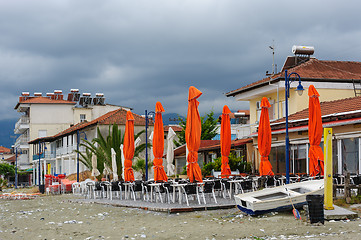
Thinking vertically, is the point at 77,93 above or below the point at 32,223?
above

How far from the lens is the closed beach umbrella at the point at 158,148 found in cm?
1873

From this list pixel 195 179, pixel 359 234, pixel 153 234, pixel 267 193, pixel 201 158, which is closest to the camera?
pixel 359 234

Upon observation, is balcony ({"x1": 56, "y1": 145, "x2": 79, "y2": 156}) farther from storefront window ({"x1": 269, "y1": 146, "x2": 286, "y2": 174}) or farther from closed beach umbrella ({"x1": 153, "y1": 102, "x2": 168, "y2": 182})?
closed beach umbrella ({"x1": 153, "y1": 102, "x2": 168, "y2": 182})

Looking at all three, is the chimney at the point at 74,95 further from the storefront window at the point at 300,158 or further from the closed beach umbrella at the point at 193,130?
the closed beach umbrella at the point at 193,130

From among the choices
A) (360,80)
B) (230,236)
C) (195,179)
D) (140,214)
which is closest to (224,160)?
(195,179)

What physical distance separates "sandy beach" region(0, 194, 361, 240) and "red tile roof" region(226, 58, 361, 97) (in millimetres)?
18266

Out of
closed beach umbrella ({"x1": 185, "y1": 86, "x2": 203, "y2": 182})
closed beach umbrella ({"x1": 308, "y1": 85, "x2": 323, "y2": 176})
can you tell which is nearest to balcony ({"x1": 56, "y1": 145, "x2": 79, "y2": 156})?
closed beach umbrella ({"x1": 185, "y1": 86, "x2": 203, "y2": 182})

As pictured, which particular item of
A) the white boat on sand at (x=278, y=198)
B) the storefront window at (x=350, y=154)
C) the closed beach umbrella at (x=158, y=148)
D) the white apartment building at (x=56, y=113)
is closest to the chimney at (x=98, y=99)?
the white apartment building at (x=56, y=113)

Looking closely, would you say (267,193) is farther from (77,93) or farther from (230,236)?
(77,93)

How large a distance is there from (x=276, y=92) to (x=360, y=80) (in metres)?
5.50

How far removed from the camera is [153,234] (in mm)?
10992

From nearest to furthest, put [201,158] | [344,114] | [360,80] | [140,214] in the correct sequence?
[140,214] < [344,114] < [360,80] < [201,158]

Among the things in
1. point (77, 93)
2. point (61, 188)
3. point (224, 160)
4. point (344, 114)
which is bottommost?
point (61, 188)

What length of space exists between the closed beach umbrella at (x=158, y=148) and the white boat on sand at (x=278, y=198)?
5.78m
